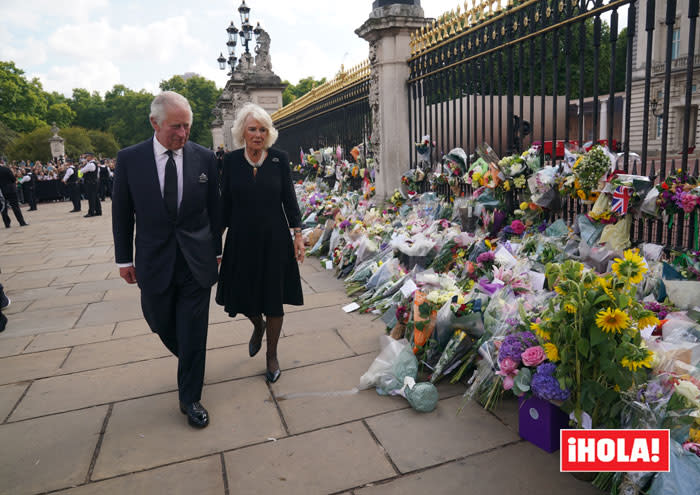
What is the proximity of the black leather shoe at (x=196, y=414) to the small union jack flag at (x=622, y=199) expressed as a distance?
3.09m

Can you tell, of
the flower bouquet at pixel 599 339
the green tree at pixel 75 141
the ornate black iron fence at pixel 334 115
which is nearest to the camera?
the flower bouquet at pixel 599 339

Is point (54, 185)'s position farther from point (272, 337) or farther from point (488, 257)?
point (488, 257)

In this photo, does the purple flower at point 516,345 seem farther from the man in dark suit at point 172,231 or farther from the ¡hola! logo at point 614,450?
the man in dark suit at point 172,231

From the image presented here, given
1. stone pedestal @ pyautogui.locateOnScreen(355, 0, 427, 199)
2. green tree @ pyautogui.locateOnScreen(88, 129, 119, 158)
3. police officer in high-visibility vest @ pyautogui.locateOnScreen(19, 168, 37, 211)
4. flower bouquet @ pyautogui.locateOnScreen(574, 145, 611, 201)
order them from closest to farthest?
flower bouquet @ pyautogui.locateOnScreen(574, 145, 611, 201)
stone pedestal @ pyautogui.locateOnScreen(355, 0, 427, 199)
police officer in high-visibility vest @ pyautogui.locateOnScreen(19, 168, 37, 211)
green tree @ pyautogui.locateOnScreen(88, 129, 119, 158)

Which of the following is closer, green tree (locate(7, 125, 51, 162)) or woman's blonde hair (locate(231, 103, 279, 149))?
woman's blonde hair (locate(231, 103, 279, 149))

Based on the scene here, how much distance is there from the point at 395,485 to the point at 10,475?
6.46 ft

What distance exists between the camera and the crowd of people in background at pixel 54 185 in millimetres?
14211

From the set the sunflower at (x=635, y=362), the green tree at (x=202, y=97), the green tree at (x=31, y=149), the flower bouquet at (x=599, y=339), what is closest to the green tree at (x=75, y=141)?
the green tree at (x=31, y=149)

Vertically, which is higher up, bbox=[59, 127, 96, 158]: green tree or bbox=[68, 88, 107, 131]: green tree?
bbox=[68, 88, 107, 131]: green tree

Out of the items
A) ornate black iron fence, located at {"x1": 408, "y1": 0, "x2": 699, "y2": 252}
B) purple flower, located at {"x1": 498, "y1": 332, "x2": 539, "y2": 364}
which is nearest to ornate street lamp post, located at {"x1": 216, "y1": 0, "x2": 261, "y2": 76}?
ornate black iron fence, located at {"x1": 408, "y1": 0, "x2": 699, "y2": 252}

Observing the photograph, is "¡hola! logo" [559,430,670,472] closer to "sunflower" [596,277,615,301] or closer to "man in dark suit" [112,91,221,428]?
"sunflower" [596,277,615,301]

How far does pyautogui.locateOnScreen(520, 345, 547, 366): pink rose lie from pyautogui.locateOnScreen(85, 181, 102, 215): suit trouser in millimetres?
16597

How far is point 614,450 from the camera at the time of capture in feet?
7.35

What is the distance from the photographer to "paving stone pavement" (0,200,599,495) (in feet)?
8.07
